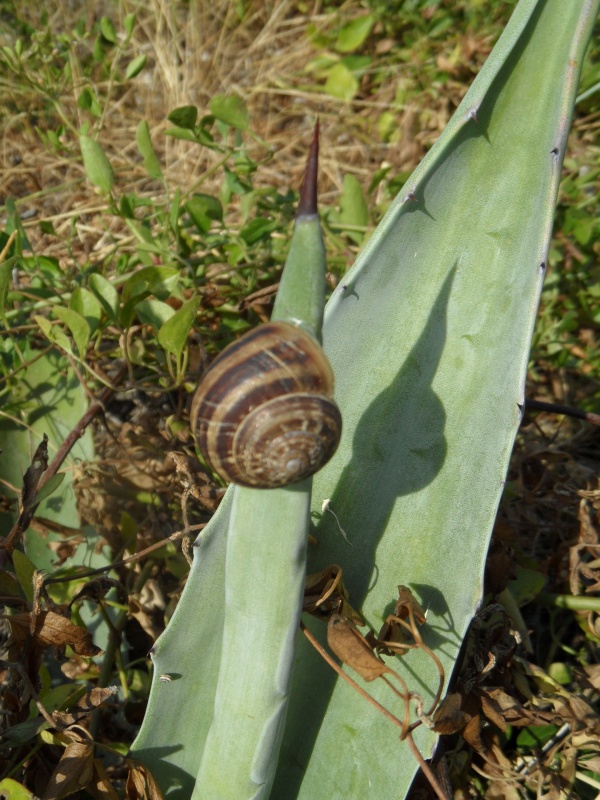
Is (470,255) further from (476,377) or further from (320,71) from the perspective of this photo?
(320,71)

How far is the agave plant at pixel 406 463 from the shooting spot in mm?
808

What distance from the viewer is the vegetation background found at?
1.10 m

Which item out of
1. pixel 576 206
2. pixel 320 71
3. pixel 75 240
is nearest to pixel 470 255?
pixel 576 206

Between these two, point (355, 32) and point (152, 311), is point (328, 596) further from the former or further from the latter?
point (355, 32)

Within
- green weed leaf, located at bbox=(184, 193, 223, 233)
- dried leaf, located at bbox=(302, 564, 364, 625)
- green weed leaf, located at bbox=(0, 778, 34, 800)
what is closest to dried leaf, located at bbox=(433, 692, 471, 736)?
dried leaf, located at bbox=(302, 564, 364, 625)

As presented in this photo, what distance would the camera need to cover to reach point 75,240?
1.88 m

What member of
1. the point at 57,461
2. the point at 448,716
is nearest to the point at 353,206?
the point at 57,461

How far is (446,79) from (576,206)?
2.20ft

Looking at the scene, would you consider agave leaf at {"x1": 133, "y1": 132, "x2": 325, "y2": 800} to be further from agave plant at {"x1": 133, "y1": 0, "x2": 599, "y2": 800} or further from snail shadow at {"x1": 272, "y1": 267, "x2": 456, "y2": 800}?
snail shadow at {"x1": 272, "y1": 267, "x2": 456, "y2": 800}

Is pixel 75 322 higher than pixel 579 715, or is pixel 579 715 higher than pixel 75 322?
pixel 75 322

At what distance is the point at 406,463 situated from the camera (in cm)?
89

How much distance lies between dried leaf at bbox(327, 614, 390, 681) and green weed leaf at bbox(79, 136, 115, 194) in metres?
0.87

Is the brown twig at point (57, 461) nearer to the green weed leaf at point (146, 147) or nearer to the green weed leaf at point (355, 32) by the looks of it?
the green weed leaf at point (146, 147)

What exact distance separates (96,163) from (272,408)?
794 mm
